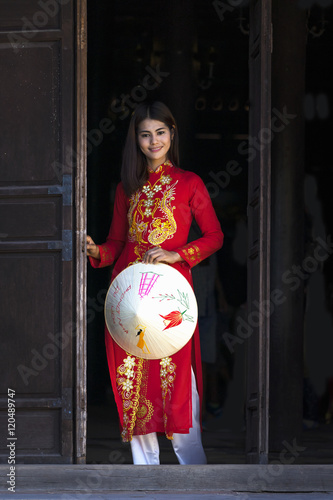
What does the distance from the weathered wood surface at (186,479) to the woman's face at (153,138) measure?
147 cm

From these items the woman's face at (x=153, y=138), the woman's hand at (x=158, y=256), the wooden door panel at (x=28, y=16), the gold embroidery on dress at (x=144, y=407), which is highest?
the wooden door panel at (x=28, y=16)

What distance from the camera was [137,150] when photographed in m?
4.68

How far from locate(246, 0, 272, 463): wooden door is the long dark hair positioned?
44 centimetres

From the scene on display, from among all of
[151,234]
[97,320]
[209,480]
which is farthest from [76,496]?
[97,320]

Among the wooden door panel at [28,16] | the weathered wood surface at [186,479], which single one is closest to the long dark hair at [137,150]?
the wooden door panel at [28,16]

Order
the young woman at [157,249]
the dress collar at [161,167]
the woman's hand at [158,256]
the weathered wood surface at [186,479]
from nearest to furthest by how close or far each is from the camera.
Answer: the weathered wood surface at [186,479], the woman's hand at [158,256], the young woman at [157,249], the dress collar at [161,167]

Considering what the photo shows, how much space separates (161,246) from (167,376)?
61 centimetres

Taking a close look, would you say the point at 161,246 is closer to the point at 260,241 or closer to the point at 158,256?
the point at 158,256

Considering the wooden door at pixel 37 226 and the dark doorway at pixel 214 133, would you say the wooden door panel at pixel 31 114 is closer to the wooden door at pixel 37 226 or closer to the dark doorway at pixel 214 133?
the wooden door at pixel 37 226

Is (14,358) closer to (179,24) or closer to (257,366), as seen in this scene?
(257,366)

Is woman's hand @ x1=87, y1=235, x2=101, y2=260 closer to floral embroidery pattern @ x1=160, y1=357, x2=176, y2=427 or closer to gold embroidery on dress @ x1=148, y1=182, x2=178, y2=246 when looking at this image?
gold embroidery on dress @ x1=148, y1=182, x2=178, y2=246

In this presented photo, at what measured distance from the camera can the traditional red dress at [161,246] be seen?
4.46 metres

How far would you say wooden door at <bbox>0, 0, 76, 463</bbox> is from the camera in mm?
4438

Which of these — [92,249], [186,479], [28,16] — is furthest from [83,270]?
[28,16]
